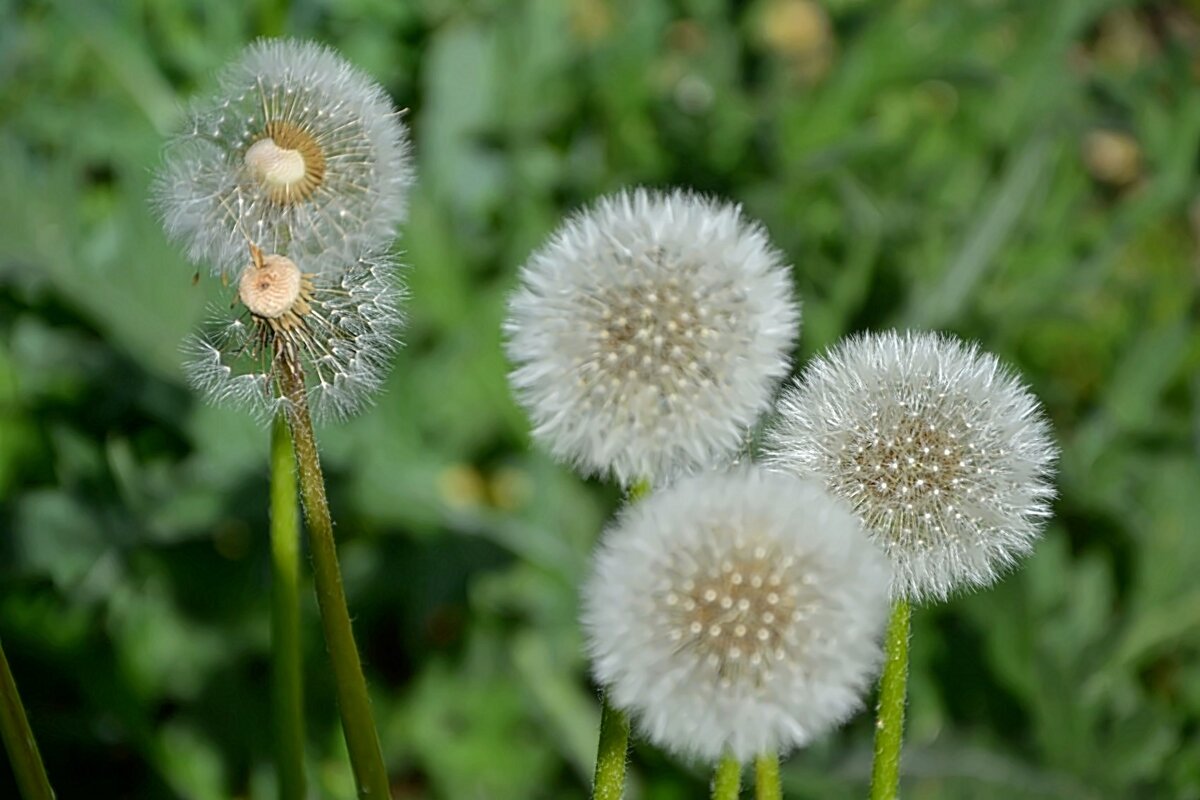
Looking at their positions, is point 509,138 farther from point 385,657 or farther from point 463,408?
point 385,657

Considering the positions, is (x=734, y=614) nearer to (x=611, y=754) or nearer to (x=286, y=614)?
(x=611, y=754)

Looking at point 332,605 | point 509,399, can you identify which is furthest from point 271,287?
point 509,399

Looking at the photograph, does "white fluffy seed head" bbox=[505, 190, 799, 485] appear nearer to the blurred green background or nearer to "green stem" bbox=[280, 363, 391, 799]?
"green stem" bbox=[280, 363, 391, 799]

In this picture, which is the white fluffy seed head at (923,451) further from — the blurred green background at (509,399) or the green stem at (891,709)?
the blurred green background at (509,399)

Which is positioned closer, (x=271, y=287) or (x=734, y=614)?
(x=734, y=614)

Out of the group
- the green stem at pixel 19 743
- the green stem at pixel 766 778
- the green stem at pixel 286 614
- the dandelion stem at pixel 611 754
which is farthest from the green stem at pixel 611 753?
the green stem at pixel 19 743
